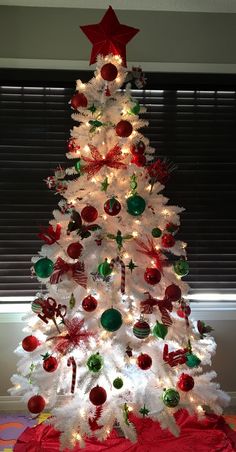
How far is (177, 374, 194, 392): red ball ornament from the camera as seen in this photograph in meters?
1.77

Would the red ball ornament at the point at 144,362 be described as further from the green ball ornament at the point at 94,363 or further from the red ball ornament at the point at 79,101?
the red ball ornament at the point at 79,101

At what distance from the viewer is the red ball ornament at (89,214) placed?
1.65 m

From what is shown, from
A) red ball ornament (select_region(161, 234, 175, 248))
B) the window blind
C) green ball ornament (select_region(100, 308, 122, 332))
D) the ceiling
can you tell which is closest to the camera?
green ball ornament (select_region(100, 308, 122, 332))

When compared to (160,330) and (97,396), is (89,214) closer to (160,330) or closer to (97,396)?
(160,330)

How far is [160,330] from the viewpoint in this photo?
1.69 m

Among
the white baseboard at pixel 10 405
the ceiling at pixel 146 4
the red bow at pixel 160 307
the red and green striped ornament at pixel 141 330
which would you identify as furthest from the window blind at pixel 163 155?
the red and green striped ornament at pixel 141 330

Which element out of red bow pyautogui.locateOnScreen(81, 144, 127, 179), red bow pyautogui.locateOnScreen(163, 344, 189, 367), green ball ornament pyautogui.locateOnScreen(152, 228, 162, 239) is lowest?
red bow pyautogui.locateOnScreen(163, 344, 189, 367)

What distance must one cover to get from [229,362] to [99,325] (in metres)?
1.21

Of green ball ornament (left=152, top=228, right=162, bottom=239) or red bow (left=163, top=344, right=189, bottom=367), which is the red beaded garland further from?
green ball ornament (left=152, top=228, right=162, bottom=239)

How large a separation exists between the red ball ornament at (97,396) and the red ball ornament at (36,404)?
9.9 inches

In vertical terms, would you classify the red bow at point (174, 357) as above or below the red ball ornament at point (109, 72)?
below

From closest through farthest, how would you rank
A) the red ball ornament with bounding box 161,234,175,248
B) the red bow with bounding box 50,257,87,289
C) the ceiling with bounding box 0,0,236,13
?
the red bow with bounding box 50,257,87,289, the red ball ornament with bounding box 161,234,175,248, the ceiling with bounding box 0,0,236,13

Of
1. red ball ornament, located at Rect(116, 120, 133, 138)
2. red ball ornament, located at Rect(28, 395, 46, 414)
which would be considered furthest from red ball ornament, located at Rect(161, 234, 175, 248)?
red ball ornament, located at Rect(28, 395, 46, 414)

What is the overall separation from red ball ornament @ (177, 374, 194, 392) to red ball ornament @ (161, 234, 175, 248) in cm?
61
